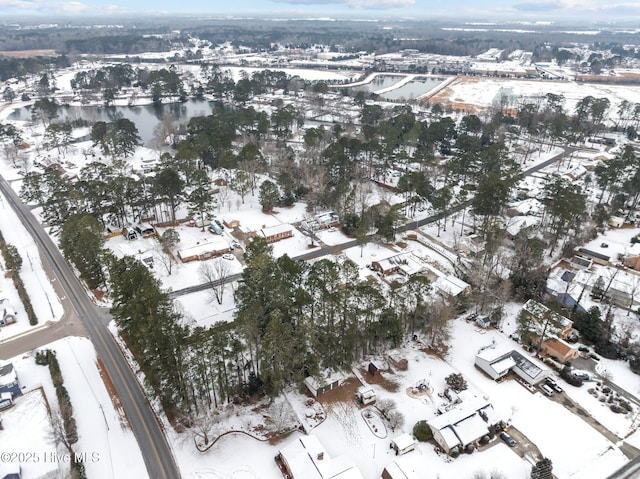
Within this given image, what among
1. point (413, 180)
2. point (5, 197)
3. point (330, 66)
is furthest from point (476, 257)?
point (330, 66)

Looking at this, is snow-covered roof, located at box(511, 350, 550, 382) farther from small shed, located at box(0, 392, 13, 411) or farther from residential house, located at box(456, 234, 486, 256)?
small shed, located at box(0, 392, 13, 411)

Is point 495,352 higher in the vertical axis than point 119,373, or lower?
higher

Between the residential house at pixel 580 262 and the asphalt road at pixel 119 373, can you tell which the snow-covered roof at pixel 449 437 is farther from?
the residential house at pixel 580 262

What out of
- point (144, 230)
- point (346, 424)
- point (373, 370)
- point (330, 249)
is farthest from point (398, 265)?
point (144, 230)

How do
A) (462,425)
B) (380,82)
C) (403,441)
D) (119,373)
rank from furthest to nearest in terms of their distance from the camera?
(380,82) < (119,373) < (462,425) < (403,441)

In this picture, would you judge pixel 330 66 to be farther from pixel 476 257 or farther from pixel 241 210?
pixel 476 257

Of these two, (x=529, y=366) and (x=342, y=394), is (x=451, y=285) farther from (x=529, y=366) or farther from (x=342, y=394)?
(x=342, y=394)

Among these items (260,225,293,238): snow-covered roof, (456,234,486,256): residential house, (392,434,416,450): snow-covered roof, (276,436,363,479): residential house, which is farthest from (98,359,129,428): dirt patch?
(456,234,486,256): residential house
